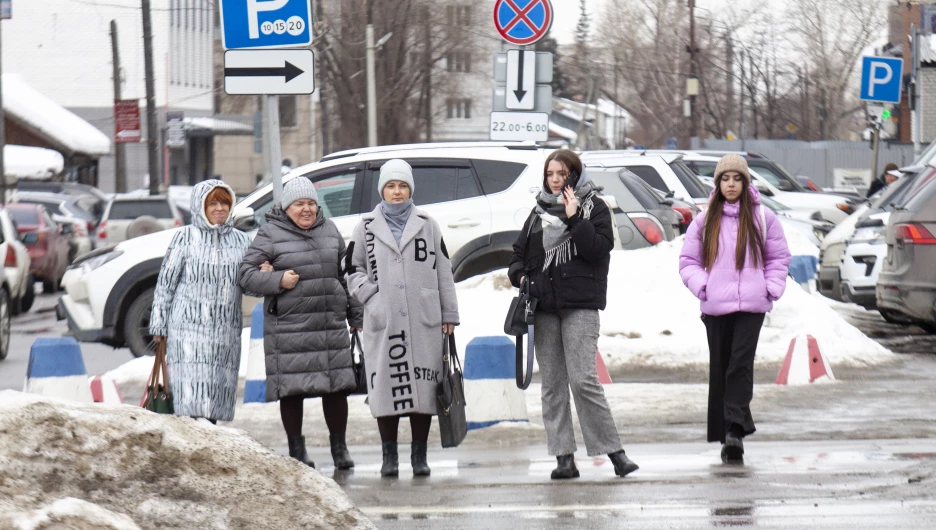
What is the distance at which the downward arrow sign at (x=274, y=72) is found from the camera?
9031 mm

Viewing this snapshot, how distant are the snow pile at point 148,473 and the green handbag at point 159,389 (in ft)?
8.49

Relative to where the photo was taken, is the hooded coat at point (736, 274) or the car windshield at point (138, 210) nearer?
the hooded coat at point (736, 274)

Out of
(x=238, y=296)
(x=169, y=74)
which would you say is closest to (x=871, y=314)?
(x=238, y=296)

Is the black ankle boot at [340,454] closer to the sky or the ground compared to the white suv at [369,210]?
closer to the ground

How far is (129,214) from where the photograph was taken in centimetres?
3175

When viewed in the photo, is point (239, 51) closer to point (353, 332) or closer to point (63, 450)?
point (353, 332)

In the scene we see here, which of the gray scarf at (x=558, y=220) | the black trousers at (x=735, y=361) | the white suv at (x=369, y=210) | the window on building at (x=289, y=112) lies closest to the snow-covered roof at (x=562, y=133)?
the window on building at (x=289, y=112)

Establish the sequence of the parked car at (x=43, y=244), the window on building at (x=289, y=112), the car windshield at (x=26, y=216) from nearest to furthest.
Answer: the parked car at (x=43, y=244)
the car windshield at (x=26, y=216)
the window on building at (x=289, y=112)

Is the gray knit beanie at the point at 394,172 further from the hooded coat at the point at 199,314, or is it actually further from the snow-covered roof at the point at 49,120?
the snow-covered roof at the point at 49,120

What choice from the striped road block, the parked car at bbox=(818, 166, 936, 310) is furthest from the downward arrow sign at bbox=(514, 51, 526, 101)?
the striped road block

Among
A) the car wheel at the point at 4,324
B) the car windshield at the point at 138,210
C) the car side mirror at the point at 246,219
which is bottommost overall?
the car wheel at the point at 4,324

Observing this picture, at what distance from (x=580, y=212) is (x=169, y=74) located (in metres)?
62.8

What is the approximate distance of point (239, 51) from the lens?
29.8 ft

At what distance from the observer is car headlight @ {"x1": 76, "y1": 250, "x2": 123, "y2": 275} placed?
500 inches
